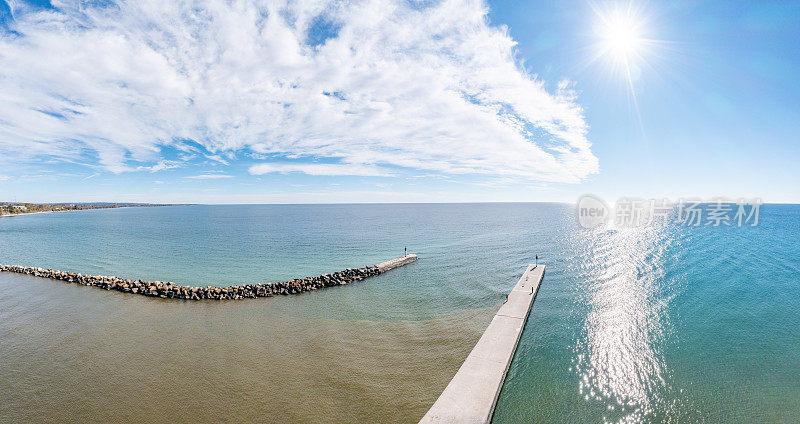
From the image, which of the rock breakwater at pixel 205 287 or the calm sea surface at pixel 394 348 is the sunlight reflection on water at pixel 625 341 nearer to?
the calm sea surface at pixel 394 348

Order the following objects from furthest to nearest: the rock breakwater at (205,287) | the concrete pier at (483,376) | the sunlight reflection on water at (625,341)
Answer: the rock breakwater at (205,287) → the sunlight reflection on water at (625,341) → the concrete pier at (483,376)

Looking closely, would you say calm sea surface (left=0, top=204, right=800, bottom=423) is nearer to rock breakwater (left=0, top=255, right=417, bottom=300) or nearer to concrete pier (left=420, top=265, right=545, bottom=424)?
concrete pier (left=420, top=265, right=545, bottom=424)

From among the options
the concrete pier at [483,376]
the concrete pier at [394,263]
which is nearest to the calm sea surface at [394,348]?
the concrete pier at [483,376]

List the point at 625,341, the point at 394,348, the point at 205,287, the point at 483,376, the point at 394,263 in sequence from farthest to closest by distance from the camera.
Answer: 1. the point at 394,263
2. the point at 205,287
3. the point at 625,341
4. the point at 394,348
5. the point at 483,376

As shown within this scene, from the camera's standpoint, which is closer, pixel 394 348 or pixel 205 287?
pixel 394 348

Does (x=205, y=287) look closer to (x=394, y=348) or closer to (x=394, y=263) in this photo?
(x=394, y=263)

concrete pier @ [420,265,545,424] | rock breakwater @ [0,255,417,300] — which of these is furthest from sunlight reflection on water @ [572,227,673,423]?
rock breakwater @ [0,255,417,300]

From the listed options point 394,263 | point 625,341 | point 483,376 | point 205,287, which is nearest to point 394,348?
point 483,376

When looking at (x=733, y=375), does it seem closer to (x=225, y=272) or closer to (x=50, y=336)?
(x=50, y=336)

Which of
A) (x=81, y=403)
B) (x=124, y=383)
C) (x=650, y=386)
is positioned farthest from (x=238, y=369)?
(x=650, y=386)
